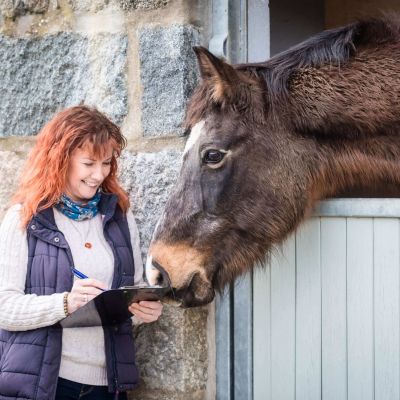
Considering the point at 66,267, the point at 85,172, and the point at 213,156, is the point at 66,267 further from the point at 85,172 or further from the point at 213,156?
the point at 213,156

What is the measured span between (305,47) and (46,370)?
1.29 meters

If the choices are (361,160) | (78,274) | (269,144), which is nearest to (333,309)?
(361,160)

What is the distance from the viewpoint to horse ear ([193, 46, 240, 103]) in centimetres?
223

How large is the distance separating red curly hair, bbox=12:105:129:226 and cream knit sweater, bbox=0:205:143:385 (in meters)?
0.06

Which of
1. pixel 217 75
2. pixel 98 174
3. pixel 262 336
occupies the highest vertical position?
pixel 217 75

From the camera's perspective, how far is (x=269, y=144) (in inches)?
91.7

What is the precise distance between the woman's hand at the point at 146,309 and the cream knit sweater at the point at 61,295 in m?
0.14

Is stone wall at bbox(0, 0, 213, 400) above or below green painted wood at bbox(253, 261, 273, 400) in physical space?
above

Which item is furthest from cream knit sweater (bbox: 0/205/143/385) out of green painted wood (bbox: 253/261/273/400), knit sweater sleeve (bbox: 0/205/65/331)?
green painted wood (bbox: 253/261/273/400)

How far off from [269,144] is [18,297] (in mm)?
901

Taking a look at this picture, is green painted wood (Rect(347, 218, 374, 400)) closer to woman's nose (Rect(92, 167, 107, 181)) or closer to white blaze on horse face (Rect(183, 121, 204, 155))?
white blaze on horse face (Rect(183, 121, 204, 155))

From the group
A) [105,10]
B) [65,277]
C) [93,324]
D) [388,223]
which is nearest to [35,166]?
[65,277]

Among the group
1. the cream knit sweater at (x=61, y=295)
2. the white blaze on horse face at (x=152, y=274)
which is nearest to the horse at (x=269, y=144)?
the white blaze on horse face at (x=152, y=274)

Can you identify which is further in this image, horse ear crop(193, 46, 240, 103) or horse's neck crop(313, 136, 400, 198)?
horse's neck crop(313, 136, 400, 198)
